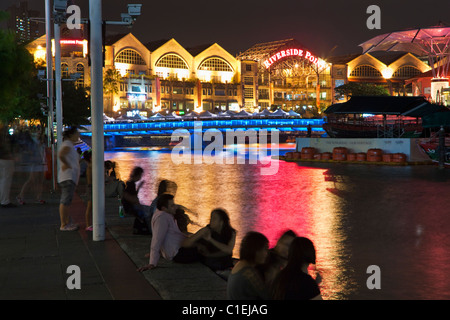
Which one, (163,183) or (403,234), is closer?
(163,183)

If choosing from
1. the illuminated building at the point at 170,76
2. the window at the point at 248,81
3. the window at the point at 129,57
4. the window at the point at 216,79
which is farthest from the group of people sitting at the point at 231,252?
the window at the point at 248,81

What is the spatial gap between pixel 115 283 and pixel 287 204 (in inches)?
377

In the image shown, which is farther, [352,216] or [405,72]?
[405,72]

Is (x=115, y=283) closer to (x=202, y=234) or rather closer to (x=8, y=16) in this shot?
(x=202, y=234)

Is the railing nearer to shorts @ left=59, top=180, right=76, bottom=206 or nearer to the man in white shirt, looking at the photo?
shorts @ left=59, top=180, right=76, bottom=206

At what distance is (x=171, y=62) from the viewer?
100 meters

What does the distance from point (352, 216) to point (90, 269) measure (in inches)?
301

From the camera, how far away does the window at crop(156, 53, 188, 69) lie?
324 ft

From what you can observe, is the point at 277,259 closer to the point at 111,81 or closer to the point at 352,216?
the point at 352,216

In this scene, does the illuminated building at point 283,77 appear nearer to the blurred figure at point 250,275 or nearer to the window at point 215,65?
the window at point 215,65

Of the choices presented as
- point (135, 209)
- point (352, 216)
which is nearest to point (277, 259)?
point (135, 209)

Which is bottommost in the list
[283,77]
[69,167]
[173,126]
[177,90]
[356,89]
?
[69,167]
